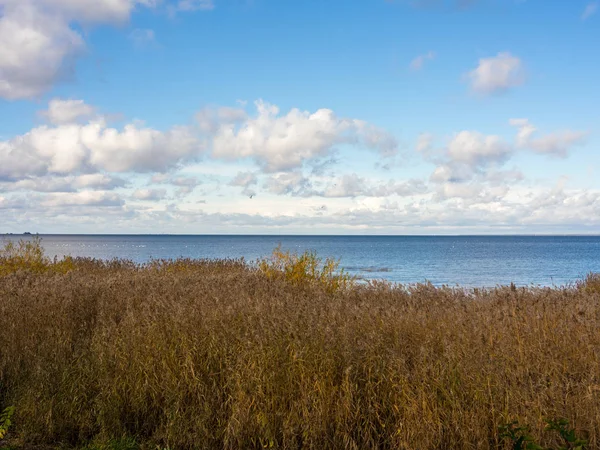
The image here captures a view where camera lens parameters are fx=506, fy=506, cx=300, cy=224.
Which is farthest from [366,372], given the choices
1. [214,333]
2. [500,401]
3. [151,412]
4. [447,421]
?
[151,412]

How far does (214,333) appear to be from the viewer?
7.26 metres

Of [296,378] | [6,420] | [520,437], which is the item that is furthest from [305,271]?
[520,437]

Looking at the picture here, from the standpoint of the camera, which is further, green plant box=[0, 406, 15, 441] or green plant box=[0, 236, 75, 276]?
green plant box=[0, 236, 75, 276]

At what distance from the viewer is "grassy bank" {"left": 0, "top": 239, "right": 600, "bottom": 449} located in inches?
221

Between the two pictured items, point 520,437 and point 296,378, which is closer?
point 520,437

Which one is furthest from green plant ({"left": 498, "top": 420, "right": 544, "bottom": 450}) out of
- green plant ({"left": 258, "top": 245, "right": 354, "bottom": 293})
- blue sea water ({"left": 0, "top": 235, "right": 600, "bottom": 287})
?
blue sea water ({"left": 0, "top": 235, "right": 600, "bottom": 287})

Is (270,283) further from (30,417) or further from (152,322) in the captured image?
(30,417)

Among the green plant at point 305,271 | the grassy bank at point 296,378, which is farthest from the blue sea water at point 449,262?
the grassy bank at point 296,378

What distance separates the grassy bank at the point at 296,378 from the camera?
560cm

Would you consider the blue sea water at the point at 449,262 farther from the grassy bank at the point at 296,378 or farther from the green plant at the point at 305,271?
the grassy bank at the point at 296,378

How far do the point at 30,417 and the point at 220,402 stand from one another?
251 cm

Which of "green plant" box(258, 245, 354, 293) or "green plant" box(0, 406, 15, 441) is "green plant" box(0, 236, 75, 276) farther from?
"green plant" box(0, 406, 15, 441)

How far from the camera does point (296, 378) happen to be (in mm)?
6254

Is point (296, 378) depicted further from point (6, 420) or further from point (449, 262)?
point (449, 262)
